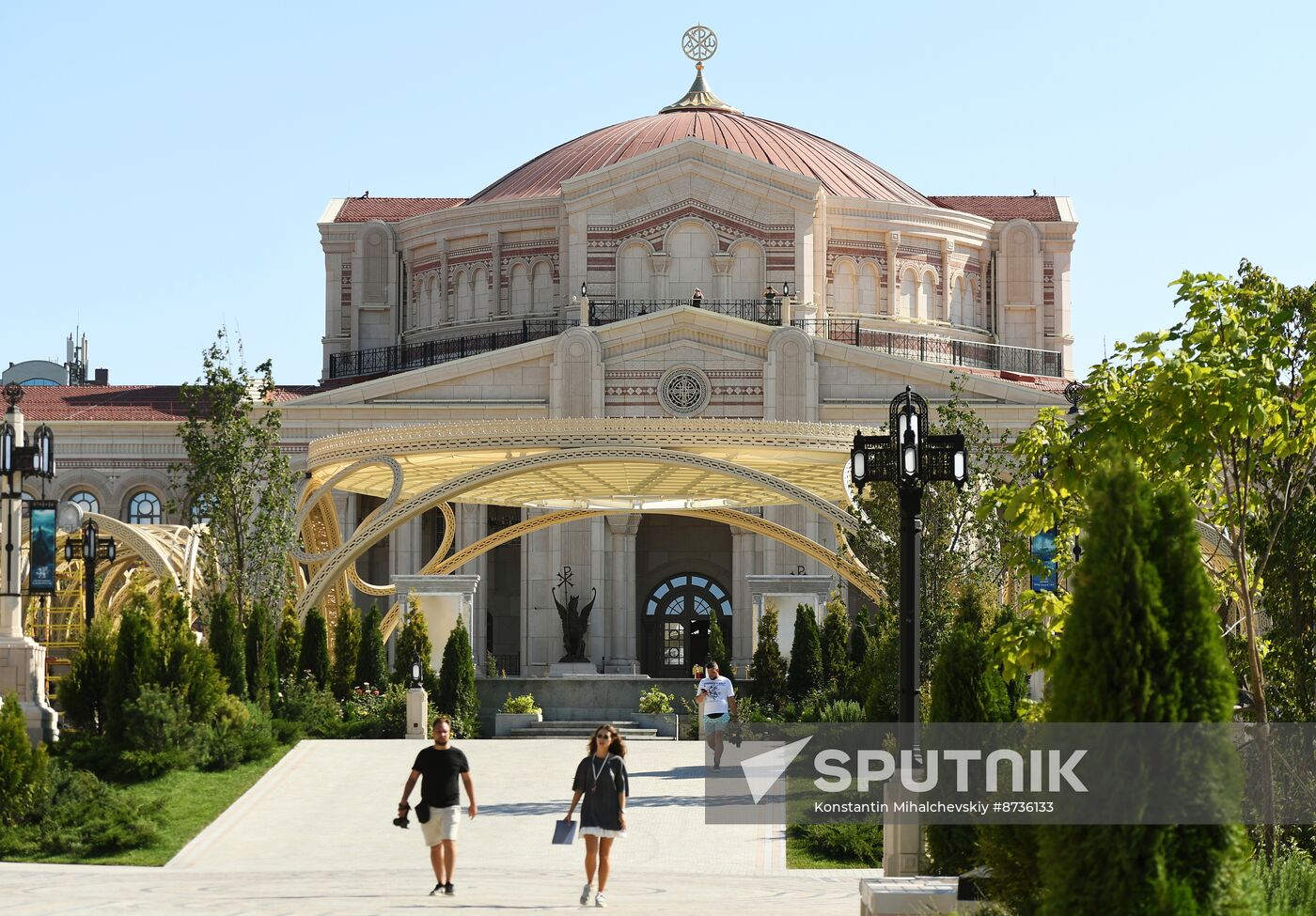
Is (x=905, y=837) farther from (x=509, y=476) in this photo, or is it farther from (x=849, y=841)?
(x=509, y=476)

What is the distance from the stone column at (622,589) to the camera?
177ft

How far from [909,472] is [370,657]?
24403 mm

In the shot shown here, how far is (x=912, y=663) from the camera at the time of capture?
1728 centimetres

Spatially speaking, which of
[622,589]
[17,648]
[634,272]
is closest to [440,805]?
[17,648]

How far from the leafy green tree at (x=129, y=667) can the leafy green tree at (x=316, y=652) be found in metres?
10.3

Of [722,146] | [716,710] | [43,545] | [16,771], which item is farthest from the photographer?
[722,146]

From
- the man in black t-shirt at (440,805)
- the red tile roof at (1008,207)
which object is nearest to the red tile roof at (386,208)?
the red tile roof at (1008,207)

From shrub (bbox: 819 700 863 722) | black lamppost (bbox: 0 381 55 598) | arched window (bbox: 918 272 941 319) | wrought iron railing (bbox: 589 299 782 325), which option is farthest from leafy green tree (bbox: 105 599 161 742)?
arched window (bbox: 918 272 941 319)

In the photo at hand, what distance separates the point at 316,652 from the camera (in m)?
38.8

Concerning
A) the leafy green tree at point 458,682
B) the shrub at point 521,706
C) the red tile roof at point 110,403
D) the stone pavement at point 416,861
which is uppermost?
the red tile roof at point 110,403

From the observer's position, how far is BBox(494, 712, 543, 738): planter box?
37.3 m

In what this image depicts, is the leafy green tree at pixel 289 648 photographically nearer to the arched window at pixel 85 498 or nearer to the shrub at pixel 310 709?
the shrub at pixel 310 709

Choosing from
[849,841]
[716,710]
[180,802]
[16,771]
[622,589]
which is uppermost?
[622,589]

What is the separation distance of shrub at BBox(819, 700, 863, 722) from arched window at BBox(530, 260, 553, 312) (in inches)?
1143
